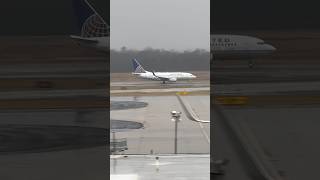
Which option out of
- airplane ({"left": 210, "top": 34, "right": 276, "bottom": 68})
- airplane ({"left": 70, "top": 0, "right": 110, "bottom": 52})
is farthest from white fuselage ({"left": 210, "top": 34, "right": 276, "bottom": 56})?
airplane ({"left": 70, "top": 0, "right": 110, "bottom": 52})

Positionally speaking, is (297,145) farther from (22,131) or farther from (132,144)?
(132,144)

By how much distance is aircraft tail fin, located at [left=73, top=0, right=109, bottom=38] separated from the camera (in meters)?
1.19

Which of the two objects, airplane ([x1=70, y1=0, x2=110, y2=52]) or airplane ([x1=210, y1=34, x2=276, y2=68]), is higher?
airplane ([x1=70, y1=0, x2=110, y2=52])

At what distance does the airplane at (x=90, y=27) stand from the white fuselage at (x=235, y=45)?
33 cm

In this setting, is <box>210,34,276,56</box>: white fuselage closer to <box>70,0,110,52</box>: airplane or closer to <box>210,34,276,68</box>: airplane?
<box>210,34,276,68</box>: airplane

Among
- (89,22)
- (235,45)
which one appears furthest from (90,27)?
(235,45)

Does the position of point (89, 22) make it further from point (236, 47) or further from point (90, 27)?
point (236, 47)

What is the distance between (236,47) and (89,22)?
0.46 m

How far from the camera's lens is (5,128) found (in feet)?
4.32

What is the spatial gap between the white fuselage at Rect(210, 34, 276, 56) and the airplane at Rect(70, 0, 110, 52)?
33cm

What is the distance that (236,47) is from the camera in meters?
1.22

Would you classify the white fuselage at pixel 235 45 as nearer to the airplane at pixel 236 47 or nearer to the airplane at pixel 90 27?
the airplane at pixel 236 47

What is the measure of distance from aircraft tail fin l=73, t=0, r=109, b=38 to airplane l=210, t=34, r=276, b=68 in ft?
1.12

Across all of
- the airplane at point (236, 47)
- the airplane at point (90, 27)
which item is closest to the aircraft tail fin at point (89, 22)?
the airplane at point (90, 27)
